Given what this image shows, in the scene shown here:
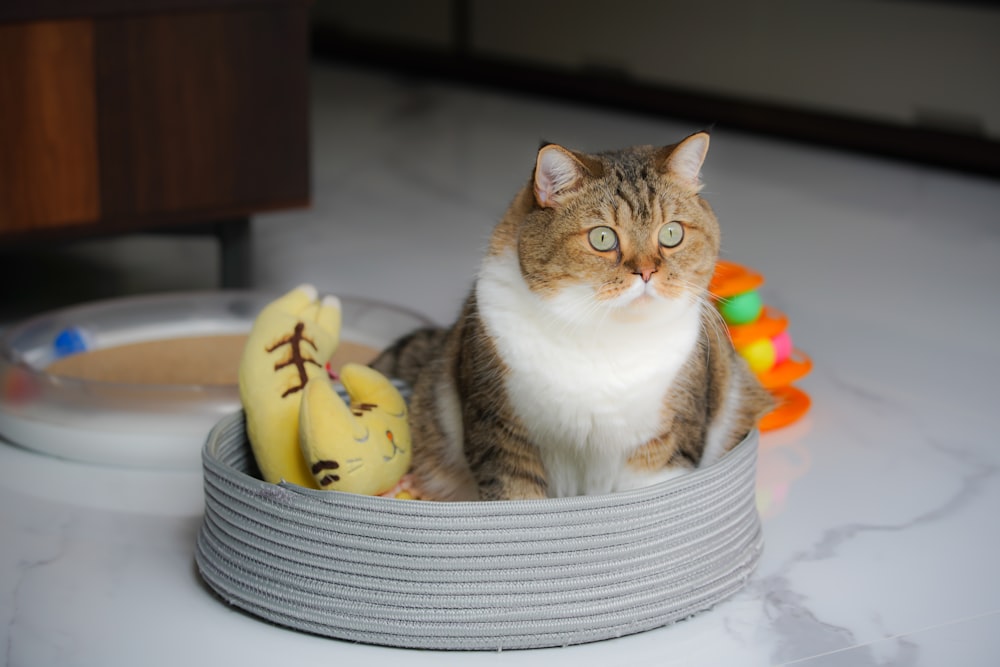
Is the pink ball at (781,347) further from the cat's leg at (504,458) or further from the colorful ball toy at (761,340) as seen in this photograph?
the cat's leg at (504,458)

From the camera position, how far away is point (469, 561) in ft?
3.98

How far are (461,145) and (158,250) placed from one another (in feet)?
3.96

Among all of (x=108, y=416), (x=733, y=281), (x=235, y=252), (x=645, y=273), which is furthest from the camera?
(x=235, y=252)

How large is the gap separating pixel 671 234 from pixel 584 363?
154 millimetres

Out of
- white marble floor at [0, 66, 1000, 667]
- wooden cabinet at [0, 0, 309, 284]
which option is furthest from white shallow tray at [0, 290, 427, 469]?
wooden cabinet at [0, 0, 309, 284]

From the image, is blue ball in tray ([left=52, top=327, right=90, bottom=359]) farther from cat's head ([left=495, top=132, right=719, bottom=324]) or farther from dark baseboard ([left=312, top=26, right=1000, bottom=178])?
dark baseboard ([left=312, top=26, right=1000, bottom=178])

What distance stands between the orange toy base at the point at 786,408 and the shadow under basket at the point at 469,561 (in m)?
0.53

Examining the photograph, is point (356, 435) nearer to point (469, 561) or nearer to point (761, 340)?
point (469, 561)

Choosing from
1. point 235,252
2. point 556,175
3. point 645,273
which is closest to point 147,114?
point 235,252

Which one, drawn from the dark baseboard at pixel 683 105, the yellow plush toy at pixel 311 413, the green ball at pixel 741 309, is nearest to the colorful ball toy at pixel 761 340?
the green ball at pixel 741 309

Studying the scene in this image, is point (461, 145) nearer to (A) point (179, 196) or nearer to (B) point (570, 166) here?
(A) point (179, 196)

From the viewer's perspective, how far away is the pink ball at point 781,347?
1.85 m

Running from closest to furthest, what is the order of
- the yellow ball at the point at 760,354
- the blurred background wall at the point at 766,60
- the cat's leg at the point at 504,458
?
the cat's leg at the point at 504,458 < the yellow ball at the point at 760,354 < the blurred background wall at the point at 766,60

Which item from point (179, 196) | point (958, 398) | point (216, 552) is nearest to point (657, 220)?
point (216, 552)
